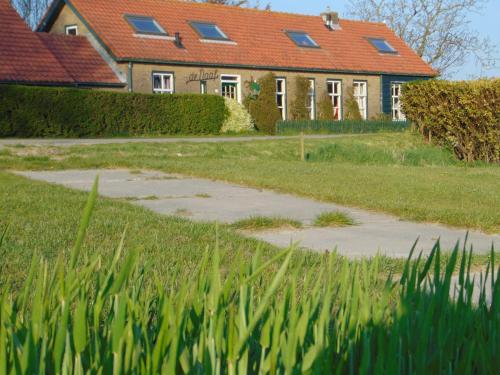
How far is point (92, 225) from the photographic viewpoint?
586 cm

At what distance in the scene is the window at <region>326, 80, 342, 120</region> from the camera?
37344 mm

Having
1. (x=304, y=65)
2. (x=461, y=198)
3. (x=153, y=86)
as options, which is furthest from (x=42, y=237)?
(x=304, y=65)

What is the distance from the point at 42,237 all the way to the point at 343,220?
2591 millimetres

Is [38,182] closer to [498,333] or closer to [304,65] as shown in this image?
[498,333]

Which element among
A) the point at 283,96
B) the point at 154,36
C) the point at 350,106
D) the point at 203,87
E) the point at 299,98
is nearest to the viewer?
the point at 154,36

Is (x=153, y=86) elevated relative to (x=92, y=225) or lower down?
elevated

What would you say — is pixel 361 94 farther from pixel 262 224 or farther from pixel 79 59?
pixel 262 224

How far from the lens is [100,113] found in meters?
25.9

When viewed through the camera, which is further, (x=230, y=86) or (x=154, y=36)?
(x=230, y=86)

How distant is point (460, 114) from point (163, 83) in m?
17.1

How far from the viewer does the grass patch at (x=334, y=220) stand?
21.1 feet

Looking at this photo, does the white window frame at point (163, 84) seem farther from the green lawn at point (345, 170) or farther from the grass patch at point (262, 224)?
the grass patch at point (262, 224)

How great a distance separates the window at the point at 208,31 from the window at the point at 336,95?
20.5 feet

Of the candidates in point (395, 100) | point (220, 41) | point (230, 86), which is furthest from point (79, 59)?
point (395, 100)
